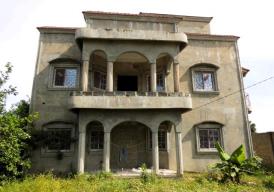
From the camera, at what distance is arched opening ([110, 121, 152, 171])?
56.5 ft

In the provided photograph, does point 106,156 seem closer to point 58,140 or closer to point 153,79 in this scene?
point 58,140

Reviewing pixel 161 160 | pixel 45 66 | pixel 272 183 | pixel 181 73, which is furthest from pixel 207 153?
pixel 45 66

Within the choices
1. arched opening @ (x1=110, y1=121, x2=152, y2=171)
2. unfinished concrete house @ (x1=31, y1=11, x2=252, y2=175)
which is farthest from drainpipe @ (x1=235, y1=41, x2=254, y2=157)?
arched opening @ (x1=110, y1=121, x2=152, y2=171)

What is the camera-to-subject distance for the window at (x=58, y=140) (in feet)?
53.2

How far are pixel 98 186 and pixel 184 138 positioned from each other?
25.3 feet

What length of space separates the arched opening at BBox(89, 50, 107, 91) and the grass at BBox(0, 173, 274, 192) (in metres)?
6.46

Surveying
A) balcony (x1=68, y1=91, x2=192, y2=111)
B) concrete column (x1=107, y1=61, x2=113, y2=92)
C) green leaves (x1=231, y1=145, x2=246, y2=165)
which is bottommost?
green leaves (x1=231, y1=145, x2=246, y2=165)

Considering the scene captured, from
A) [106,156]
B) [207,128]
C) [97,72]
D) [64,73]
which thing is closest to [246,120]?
[207,128]

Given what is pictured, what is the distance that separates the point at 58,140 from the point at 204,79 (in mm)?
10928

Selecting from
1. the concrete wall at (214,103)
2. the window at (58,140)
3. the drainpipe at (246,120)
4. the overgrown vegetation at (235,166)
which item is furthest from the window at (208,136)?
the window at (58,140)

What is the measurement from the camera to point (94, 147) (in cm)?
1689

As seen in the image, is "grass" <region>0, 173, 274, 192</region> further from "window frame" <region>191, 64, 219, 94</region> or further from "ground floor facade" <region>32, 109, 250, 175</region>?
"window frame" <region>191, 64, 219, 94</region>

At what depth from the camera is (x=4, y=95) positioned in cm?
1281

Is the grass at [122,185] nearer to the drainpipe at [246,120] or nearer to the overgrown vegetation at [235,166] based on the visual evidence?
the overgrown vegetation at [235,166]
